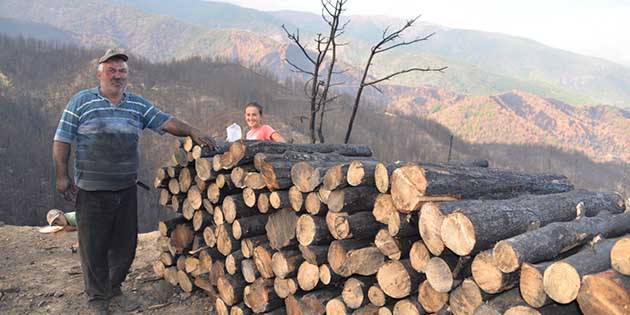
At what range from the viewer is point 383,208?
113 inches

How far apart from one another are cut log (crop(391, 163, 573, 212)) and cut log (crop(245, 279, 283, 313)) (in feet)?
4.87

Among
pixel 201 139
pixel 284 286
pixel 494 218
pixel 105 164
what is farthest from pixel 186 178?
pixel 494 218

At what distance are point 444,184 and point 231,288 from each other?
211 cm

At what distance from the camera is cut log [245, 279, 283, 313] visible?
140 inches

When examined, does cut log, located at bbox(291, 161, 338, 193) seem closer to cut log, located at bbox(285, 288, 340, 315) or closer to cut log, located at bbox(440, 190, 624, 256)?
cut log, located at bbox(285, 288, 340, 315)

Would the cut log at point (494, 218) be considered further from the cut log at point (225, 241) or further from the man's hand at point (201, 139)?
the man's hand at point (201, 139)

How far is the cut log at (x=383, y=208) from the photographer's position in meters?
2.82

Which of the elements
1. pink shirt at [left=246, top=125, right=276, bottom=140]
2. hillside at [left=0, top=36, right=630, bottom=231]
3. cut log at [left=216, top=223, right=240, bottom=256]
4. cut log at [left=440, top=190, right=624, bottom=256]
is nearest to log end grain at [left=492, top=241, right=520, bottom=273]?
cut log at [left=440, top=190, right=624, bottom=256]

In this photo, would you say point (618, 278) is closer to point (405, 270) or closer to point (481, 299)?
point (481, 299)

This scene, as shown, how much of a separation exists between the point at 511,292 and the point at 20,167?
2187 cm

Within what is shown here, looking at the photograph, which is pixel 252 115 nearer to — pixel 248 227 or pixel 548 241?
pixel 248 227

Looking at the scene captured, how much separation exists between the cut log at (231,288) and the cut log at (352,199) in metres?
1.30

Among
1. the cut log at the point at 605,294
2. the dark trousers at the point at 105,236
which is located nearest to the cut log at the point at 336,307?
the cut log at the point at 605,294

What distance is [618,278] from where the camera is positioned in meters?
1.85
